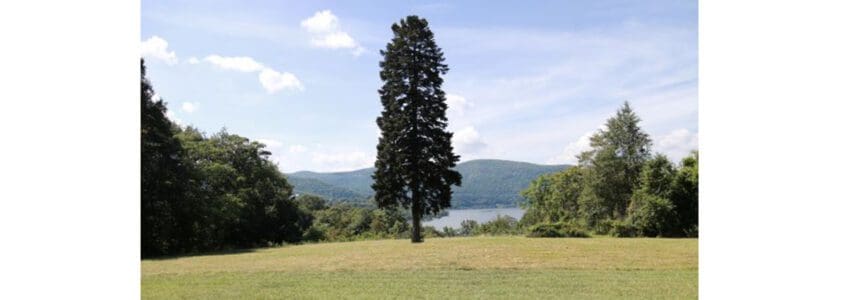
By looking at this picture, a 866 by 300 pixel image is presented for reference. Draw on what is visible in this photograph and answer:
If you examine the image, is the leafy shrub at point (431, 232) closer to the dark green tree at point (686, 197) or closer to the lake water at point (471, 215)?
the lake water at point (471, 215)

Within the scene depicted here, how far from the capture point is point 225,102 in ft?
43.8

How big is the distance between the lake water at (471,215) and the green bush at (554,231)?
85.9 inches

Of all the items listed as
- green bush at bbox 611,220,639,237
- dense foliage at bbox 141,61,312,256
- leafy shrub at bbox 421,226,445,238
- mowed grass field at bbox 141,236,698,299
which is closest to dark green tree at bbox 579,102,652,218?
green bush at bbox 611,220,639,237

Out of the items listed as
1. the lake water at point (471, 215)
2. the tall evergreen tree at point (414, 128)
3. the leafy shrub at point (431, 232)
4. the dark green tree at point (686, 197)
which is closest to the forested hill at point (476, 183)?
the lake water at point (471, 215)

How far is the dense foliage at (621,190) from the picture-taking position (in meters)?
16.3

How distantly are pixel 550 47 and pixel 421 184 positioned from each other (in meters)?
4.64

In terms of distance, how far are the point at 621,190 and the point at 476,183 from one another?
177 inches

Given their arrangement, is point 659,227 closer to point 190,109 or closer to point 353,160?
point 353,160

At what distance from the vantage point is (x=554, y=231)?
54.2ft

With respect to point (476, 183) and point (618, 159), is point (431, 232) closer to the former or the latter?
point (476, 183)

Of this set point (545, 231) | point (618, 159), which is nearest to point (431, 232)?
point (545, 231)

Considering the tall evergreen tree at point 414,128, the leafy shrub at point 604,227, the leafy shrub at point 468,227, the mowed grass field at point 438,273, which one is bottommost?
the leafy shrub at point 468,227
